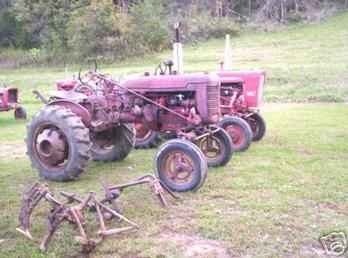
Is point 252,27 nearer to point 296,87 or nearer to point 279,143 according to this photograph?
point 296,87

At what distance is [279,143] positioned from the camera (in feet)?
23.6

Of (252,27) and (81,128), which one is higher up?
(252,27)

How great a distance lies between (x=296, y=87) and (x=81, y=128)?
9.58m

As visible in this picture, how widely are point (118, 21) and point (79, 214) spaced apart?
20.4 metres

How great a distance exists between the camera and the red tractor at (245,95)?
23.6ft

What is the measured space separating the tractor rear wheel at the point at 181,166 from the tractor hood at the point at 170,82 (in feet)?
2.58

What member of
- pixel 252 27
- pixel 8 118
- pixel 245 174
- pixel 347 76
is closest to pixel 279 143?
pixel 245 174

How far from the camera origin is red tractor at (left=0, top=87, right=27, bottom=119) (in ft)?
34.0

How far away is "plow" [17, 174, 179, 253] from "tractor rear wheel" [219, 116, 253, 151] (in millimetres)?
2596

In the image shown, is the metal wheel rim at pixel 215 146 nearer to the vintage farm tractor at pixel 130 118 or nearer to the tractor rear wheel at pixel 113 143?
the vintage farm tractor at pixel 130 118

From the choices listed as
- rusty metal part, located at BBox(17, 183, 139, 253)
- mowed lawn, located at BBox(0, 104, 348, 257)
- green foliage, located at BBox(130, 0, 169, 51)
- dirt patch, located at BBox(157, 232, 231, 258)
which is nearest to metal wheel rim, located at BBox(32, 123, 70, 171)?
mowed lawn, located at BBox(0, 104, 348, 257)

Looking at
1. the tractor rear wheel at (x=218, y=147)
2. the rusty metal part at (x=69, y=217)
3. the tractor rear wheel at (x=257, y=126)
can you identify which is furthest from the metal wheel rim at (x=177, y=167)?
the tractor rear wheel at (x=257, y=126)

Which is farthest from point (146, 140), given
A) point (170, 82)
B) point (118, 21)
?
point (118, 21)

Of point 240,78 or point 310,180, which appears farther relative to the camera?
point 240,78
